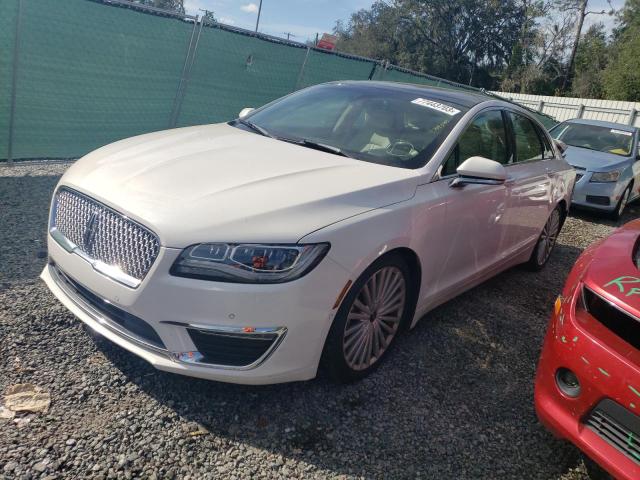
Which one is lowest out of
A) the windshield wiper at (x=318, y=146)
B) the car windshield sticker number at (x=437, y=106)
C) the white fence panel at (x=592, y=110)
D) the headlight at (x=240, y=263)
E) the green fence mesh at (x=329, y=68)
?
the headlight at (x=240, y=263)

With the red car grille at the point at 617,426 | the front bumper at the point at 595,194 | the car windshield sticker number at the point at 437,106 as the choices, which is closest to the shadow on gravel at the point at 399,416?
the red car grille at the point at 617,426

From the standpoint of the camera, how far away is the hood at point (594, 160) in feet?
25.9

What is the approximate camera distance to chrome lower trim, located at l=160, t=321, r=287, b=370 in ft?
6.94

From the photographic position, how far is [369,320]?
2688 millimetres

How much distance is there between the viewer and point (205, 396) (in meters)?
2.49

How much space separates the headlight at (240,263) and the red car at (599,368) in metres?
1.20

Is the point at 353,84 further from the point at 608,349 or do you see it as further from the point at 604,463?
the point at 604,463

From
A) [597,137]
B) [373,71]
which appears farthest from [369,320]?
[597,137]

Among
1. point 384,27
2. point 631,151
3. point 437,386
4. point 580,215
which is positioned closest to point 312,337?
point 437,386

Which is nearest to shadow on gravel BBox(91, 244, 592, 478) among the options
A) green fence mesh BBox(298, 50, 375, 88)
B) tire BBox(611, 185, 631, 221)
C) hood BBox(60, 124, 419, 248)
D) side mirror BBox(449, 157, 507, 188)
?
hood BBox(60, 124, 419, 248)

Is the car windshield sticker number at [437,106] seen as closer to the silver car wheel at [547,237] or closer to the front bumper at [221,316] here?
the front bumper at [221,316]

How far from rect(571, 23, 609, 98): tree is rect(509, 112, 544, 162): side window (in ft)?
127

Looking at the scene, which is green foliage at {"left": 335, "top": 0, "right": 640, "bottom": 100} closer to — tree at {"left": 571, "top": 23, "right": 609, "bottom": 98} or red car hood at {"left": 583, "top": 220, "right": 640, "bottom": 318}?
tree at {"left": 571, "top": 23, "right": 609, "bottom": 98}

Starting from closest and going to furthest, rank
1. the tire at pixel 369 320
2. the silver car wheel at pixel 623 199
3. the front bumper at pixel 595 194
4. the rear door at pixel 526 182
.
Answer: the tire at pixel 369 320 → the rear door at pixel 526 182 → the front bumper at pixel 595 194 → the silver car wheel at pixel 623 199
